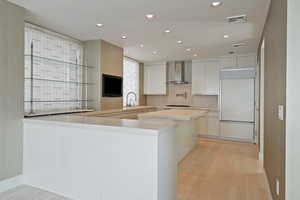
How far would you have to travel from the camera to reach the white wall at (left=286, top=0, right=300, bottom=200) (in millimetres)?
1438

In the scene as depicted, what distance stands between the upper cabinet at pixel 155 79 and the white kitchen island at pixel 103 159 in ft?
15.2

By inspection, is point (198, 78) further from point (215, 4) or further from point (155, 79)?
point (215, 4)

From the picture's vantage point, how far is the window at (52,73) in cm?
318

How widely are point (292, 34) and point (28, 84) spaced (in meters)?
3.58

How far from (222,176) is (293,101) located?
197 cm

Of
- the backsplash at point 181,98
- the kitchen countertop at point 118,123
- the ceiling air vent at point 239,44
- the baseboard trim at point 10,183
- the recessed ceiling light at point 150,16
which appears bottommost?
the baseboard trim at point 10,183

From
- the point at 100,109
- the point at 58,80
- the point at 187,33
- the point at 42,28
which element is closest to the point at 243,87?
the point at 187,33

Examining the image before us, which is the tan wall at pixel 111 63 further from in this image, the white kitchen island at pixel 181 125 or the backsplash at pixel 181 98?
the backsplash at pixel 181 98

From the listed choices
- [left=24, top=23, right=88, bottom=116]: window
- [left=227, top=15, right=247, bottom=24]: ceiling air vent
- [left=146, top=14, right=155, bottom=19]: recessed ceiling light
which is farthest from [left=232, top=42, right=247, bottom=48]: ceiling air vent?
[left=24, top=23, right=88, bottom=116]: window

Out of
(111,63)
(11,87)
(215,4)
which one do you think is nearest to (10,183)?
(11,87)

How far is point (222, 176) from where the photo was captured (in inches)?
118

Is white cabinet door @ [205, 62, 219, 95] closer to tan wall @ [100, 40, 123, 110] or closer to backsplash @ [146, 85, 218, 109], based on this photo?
backsplash @ [146, 85, 218, 109]

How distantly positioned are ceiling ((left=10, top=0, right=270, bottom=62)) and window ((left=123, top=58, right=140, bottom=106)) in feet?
4.92

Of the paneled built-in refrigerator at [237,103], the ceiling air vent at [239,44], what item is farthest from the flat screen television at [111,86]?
the paneled built-in refrigerator at [237,103]
